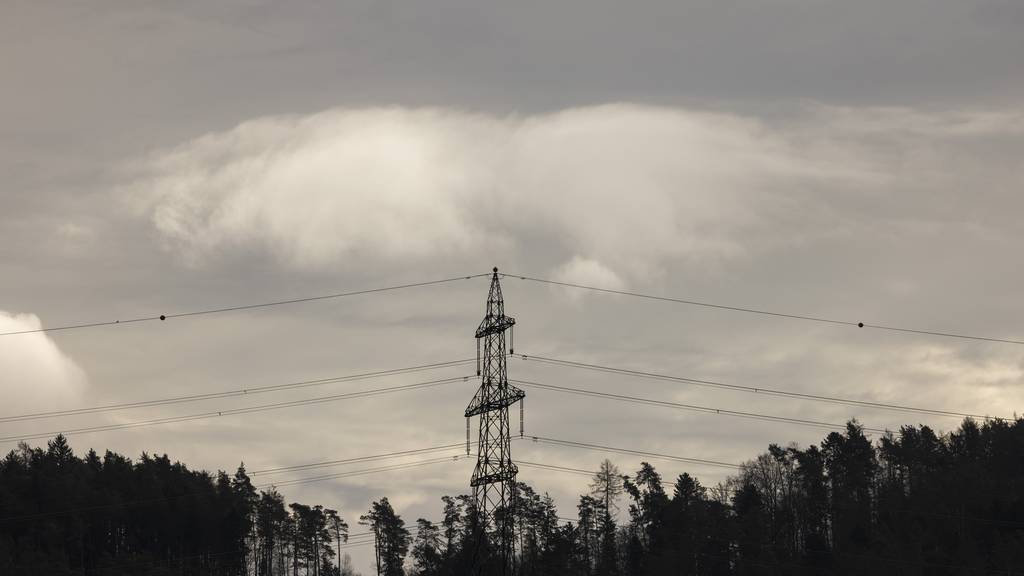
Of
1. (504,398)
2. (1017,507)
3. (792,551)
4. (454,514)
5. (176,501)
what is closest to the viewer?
(504,398)

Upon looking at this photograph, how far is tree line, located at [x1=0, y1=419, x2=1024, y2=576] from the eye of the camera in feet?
516

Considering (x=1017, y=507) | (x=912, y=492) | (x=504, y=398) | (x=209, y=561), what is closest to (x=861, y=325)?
(x=504, y=398)

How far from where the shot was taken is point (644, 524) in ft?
624

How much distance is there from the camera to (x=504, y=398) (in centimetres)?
9819

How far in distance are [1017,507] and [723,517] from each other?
3674 cm

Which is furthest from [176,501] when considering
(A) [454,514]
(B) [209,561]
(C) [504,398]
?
(C) [504,398]

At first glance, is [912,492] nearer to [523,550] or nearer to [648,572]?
[648,572]

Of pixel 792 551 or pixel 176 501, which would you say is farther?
pixel 176 501

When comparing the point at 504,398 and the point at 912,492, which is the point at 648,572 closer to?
the point at 912,492

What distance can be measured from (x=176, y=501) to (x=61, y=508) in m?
15.7

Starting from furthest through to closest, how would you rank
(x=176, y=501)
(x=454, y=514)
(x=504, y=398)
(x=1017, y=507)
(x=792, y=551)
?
(x=454, y=514), (x=176, y=501), (x=792, y=551), (x=1017, y=507), (x=504, y=398)

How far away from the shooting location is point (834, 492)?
7559 inches

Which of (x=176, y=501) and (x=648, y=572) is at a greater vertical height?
(x=176, y=501)

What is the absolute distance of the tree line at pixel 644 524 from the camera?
157 metres
